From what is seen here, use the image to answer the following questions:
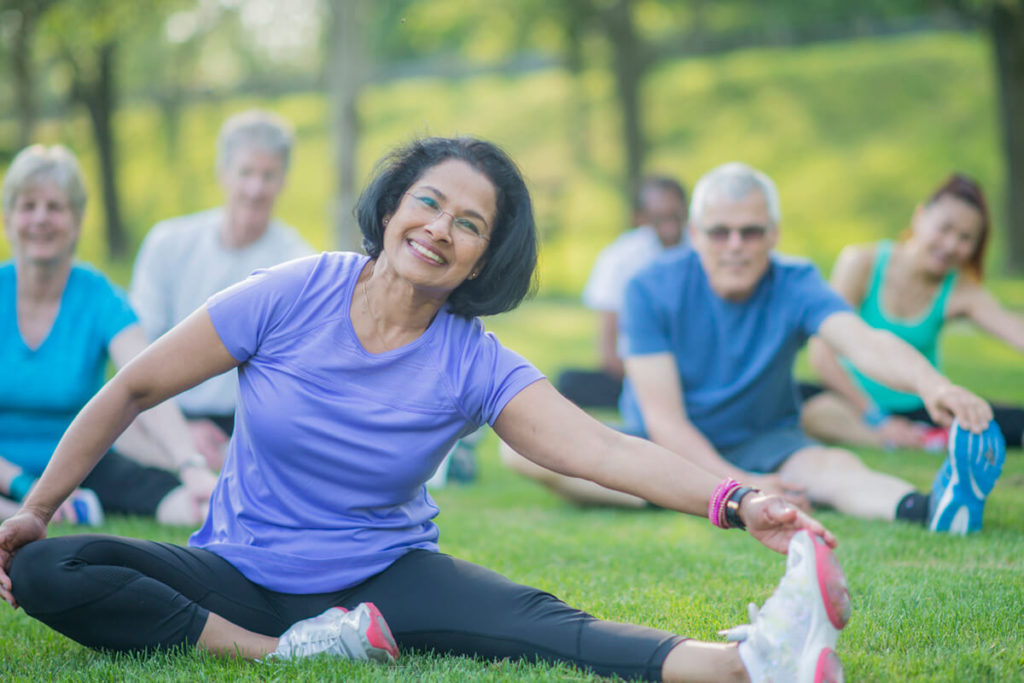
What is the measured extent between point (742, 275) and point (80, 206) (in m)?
3.03

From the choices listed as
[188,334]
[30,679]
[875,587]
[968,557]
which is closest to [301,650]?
[30,679]

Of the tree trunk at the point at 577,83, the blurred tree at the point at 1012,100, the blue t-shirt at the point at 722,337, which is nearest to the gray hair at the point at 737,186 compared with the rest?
the blue t-shirt at the point at 722,337

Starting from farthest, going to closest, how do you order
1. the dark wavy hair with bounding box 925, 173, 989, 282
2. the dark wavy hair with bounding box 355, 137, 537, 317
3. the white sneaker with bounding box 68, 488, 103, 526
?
1. the dark wavy hair with bounding box 925, 173, 989, 282
2. the white sneaker with bounding box 68, 488, 103, 526
3. the dark wavy hair with bounding box 355, 137, 537, 317

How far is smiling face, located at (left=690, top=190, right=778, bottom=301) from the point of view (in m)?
5.06

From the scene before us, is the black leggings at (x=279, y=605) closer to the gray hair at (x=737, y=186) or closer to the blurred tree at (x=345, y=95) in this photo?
the gray hair at (x=737, y=186)

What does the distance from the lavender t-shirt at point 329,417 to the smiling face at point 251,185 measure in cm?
342

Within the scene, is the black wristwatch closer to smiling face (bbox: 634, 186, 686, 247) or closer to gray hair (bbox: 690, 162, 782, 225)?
gray hair (bbox: 690, 162, 782, 225)

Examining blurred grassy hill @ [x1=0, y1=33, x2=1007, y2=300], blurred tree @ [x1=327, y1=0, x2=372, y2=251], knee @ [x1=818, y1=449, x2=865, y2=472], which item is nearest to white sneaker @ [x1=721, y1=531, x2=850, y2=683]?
knee @ [x1=818, y1=449, x2=865, y2=472]

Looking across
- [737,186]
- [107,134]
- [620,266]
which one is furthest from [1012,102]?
[107,134]

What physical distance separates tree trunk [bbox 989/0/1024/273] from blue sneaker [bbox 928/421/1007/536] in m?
15.6

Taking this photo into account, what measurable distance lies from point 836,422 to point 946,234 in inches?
53.4

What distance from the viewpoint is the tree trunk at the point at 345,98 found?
13.2 m

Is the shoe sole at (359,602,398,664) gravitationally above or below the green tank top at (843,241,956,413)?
below

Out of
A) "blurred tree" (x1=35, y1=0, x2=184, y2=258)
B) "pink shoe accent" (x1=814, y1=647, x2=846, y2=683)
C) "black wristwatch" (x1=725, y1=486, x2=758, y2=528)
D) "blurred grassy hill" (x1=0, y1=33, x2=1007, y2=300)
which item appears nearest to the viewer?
"pink shoe accent" (x1=814, y1=647, x2=846, y2=683)
